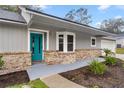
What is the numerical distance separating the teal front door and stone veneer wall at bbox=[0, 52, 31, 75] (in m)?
1.51

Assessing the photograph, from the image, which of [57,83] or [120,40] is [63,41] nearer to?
[57,83]

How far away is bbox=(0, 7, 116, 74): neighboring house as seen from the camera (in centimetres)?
960

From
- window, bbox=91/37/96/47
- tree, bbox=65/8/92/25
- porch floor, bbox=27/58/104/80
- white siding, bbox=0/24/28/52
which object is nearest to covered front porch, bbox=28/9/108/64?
white siding, bbox=0/24/28/52

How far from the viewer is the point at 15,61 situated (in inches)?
394

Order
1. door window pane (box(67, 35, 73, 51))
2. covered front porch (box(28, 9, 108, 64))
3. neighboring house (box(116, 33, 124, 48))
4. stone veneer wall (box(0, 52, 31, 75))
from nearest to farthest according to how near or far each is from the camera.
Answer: stone veneer wall (box(0, 52, 31, 75)) < covered front porch (box(28, 9, 108, 64)) < door window pane (box(67, 35, 73, 51)) < neighboring house (box(116, 33, 124, 48))

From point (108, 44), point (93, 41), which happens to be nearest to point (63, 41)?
point (93, 41)

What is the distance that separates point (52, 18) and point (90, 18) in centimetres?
4282

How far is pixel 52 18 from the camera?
9.59m

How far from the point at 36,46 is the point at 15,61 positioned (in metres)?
2.76

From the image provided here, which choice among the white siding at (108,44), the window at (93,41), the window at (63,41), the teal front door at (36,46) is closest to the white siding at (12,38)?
the teal front door at (36,46)

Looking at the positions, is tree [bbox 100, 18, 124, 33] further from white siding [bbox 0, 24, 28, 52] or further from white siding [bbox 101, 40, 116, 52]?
white siding [bbox 0, 24, 28, 52]

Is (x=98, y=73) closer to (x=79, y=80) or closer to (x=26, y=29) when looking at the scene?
(x=79, y=80)

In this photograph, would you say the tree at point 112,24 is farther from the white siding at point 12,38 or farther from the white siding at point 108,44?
the white siding at point 12,38
